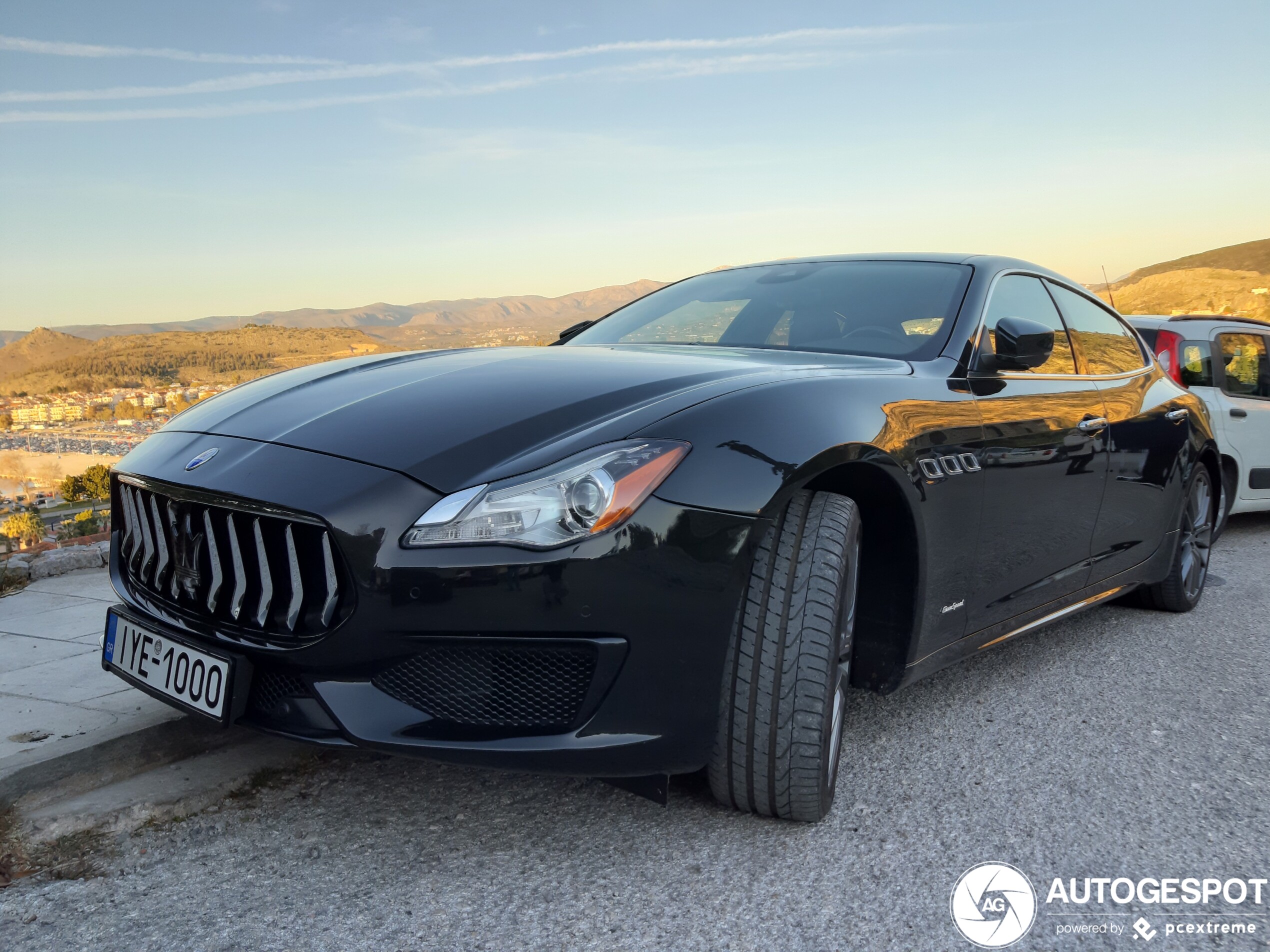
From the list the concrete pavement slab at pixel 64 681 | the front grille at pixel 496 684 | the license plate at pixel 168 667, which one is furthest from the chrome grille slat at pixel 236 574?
the concrete pavement slab at pixel 64 681

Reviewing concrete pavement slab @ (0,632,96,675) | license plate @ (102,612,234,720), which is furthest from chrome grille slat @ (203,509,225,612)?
concrete pavement slab @ (0,632,96,675)

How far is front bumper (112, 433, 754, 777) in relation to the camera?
1750mm

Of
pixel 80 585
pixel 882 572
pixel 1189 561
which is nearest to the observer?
pixel 882 572

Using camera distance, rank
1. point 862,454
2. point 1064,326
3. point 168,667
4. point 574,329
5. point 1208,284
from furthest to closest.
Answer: point 1208,284 → point 574,329 → point 1064,326 → point 862,454 → point 168,667

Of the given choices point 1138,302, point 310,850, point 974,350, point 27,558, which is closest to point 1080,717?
point 974,350

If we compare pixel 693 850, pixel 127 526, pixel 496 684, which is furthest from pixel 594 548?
pixel 127 526

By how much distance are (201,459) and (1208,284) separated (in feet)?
209

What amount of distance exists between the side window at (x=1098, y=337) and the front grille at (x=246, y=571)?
278 centimetres

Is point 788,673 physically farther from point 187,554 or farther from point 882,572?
point 187,554

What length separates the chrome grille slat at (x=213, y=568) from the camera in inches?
77.8

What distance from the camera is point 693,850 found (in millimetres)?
2076

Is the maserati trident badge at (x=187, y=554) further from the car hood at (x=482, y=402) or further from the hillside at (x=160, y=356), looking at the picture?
the hillside at (x=160, y=356)

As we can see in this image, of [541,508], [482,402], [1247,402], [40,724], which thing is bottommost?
[40,724]

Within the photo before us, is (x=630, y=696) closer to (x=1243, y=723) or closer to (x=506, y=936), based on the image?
(x=506, y=936)
